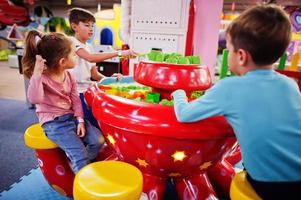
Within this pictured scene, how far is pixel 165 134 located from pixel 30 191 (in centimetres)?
99

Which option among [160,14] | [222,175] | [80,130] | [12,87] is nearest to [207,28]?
[160,14]

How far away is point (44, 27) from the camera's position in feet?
27.0

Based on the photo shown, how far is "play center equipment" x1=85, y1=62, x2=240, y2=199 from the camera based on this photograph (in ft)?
3.22

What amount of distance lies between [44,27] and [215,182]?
8.06m

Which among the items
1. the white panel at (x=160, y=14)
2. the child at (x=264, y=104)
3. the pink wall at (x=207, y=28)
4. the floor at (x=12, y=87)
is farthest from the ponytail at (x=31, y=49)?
the floor at (x=12, y=87)

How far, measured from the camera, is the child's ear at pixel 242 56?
2.70 feet

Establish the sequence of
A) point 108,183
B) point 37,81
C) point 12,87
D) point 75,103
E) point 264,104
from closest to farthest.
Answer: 1. point 264,104
2. point 108,183
3. point 37,81
4. point 75,103
5. point 12,87

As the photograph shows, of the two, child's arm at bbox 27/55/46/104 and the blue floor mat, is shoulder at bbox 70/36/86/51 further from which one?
the blue floor mat

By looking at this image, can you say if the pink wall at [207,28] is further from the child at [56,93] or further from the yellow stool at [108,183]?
the yellow stool at [108,183]

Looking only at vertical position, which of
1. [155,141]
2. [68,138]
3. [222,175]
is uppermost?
[155,141]

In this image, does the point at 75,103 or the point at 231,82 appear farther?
the point at 75,103

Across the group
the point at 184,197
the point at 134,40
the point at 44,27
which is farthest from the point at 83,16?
the point at 44,27

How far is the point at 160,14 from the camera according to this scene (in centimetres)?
208

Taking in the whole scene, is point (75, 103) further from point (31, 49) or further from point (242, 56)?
point (242, 56)
